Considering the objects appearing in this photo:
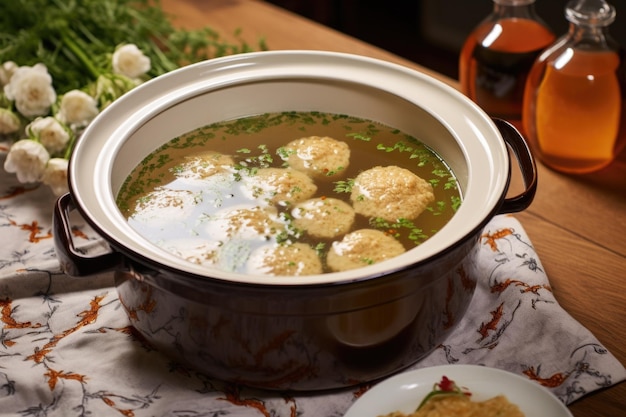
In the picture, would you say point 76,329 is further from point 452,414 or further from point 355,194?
point 452,414

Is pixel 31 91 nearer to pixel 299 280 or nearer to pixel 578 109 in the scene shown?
pixel 299 280

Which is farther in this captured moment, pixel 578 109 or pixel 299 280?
pixel 578 109

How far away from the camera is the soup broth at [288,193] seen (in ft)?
3.76

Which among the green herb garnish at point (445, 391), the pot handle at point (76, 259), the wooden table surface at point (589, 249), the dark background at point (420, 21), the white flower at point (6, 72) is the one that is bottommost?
the dark background at point (420, 21)

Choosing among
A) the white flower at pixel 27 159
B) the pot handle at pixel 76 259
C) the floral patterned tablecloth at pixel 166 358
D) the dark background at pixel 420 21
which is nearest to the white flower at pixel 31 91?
the white flower at pixel 27 159

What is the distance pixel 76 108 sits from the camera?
1625mm

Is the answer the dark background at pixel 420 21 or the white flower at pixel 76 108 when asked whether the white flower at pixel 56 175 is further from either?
the dark background at pixel 420 21

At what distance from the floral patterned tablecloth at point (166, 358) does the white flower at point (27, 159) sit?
0.68ft

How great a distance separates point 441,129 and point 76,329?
0.68 meters

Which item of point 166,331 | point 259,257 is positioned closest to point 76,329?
point 166,331

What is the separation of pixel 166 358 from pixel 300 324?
292 millimetres

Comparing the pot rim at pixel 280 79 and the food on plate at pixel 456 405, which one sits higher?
the pot rim at pixel 280 79

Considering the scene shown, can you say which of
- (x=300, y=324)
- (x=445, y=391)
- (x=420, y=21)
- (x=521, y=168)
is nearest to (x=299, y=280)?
(x=300, y=324)

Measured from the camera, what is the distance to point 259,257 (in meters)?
1.12
